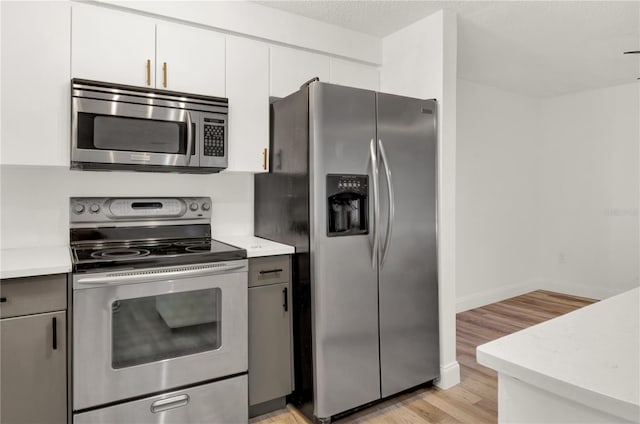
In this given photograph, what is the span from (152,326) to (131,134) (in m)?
0.97

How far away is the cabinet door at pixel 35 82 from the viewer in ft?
5.95

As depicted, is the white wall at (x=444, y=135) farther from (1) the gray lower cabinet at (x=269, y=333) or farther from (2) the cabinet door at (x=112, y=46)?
(2) the cabinet door at (x=112, y=46)

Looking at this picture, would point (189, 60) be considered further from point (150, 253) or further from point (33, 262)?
point (33, 262)

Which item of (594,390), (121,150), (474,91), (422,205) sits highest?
(474,91)

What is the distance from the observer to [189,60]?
226 cm

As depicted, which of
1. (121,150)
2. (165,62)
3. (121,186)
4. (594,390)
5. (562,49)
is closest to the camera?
(594,390)

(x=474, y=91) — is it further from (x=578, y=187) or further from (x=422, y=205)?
(x=422, y=205)

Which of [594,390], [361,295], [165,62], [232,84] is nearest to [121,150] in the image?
[165,62]

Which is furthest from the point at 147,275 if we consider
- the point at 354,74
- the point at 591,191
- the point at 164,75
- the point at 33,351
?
the point at 591,191

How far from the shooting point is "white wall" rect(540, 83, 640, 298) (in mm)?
4391

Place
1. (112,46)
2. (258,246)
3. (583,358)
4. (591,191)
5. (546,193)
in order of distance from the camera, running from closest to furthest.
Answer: (583,358) < (112,46) < (258,246) < (591,191) < (546,193)

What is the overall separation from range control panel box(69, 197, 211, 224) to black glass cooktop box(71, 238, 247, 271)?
0.49 ft

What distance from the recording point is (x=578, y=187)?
4801 mm

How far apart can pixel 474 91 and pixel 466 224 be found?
1.41m
